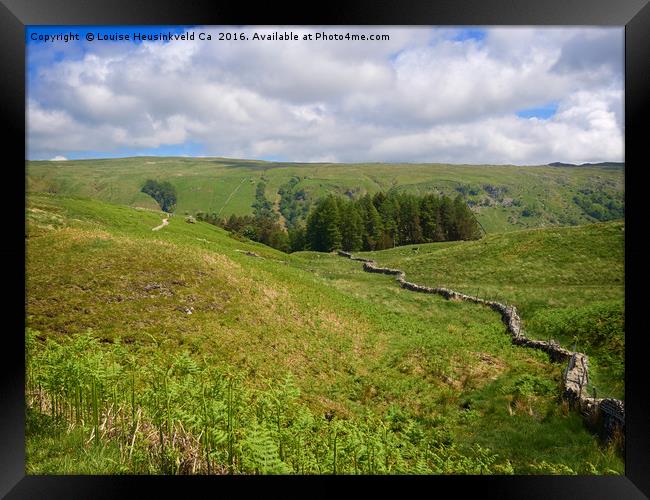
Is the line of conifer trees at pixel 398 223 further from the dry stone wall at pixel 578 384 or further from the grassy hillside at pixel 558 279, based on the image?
the dry stone wall at pixel 578 384

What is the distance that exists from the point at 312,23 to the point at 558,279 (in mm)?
26139

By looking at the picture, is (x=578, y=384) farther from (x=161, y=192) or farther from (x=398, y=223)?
(x=161, y=192)

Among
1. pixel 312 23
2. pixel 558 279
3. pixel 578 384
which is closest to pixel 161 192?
pixel 558 279

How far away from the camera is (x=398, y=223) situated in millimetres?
64062

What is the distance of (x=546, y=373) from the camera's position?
1182 centimetres

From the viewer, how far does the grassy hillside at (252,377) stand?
22.0ft

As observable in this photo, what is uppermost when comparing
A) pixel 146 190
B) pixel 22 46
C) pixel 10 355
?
pixel 146 190

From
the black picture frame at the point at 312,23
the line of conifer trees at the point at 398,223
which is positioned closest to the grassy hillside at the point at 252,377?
the black picture frame at the point at 312,23

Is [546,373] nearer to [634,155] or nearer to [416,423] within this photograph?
[416,423]

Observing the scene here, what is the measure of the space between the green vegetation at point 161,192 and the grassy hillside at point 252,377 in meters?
185

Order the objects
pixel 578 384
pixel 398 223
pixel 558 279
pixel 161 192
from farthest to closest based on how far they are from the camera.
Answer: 1. pixel 161 192
2. pixel 398 223
3. pixel 558 279
4. pixel 578 384

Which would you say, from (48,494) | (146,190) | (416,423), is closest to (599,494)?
(416,423)

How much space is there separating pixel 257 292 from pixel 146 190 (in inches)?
7993

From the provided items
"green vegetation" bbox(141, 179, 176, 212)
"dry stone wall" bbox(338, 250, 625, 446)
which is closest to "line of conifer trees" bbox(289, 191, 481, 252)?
"dry stone wall" bbox(338, 250, 625, 446)
